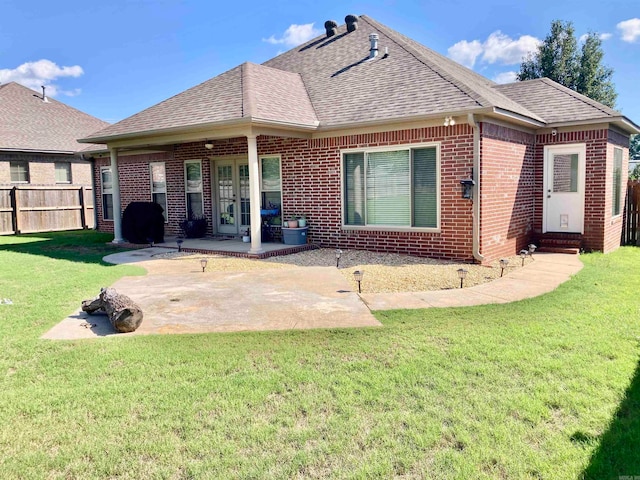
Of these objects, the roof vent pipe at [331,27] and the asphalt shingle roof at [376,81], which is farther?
the roof vent pipe at [331,27]

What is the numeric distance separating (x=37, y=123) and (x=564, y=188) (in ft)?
71.4

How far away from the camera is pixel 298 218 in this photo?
11773 millimetres

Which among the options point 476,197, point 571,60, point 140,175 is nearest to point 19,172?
point 140,175

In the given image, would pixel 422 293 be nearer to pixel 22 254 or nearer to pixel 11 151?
pixel 22 254

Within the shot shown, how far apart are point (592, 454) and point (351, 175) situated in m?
8.57

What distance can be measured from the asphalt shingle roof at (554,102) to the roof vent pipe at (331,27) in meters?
5.12

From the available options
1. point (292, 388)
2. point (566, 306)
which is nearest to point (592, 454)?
point (292, 388)

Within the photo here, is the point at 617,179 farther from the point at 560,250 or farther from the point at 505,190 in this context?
the point at 505,190

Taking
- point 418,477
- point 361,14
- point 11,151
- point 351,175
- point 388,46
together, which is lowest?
point 418,477

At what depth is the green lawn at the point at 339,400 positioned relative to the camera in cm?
288

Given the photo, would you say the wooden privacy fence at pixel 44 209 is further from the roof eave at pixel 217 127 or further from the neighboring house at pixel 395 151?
the roof eave at pixel 217 127

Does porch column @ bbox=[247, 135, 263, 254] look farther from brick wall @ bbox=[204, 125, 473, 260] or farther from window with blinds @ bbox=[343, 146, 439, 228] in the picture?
window with blinds @ bbox=[343, 146, 439, 228]

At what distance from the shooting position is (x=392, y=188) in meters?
10.5

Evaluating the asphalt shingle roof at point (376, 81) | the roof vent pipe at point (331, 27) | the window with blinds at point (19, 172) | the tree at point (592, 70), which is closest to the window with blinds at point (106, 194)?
the window with blinds at point (19, 172)
